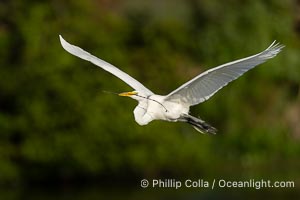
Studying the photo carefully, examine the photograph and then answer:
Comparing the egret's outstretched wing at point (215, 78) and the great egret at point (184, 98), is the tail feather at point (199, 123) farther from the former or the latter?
the egret's outstretched wing at point (215, 78)

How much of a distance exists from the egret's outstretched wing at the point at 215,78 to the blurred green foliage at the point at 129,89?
867cm

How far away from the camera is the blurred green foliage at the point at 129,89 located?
1742cm

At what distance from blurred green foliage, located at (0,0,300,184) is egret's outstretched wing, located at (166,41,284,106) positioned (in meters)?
8.67

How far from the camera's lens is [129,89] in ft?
56.0

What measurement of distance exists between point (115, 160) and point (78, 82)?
130 centimetres

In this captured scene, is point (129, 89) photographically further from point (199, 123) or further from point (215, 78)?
point (215, 78)

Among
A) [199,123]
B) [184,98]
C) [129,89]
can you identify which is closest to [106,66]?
[184,98]

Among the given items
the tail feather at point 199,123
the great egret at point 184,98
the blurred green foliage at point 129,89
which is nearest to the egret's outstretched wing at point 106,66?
the great egret at point 184,98

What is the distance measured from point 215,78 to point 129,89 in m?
9.57

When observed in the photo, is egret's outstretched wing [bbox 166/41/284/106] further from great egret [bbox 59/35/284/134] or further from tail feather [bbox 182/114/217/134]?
tail feather [bbox 182/114/217/134]

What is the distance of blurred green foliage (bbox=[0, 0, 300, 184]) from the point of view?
1742 centimetres

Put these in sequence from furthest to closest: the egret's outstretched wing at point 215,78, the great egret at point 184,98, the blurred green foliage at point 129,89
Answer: the blurred green foliage at point 129,89 → the great egret at point 184,98 → the egret's outstretched wing at point 215,78

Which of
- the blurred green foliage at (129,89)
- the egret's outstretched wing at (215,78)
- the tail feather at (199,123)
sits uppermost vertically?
the blurred green foliage at (129,89)

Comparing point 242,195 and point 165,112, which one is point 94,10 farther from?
point 165,112
